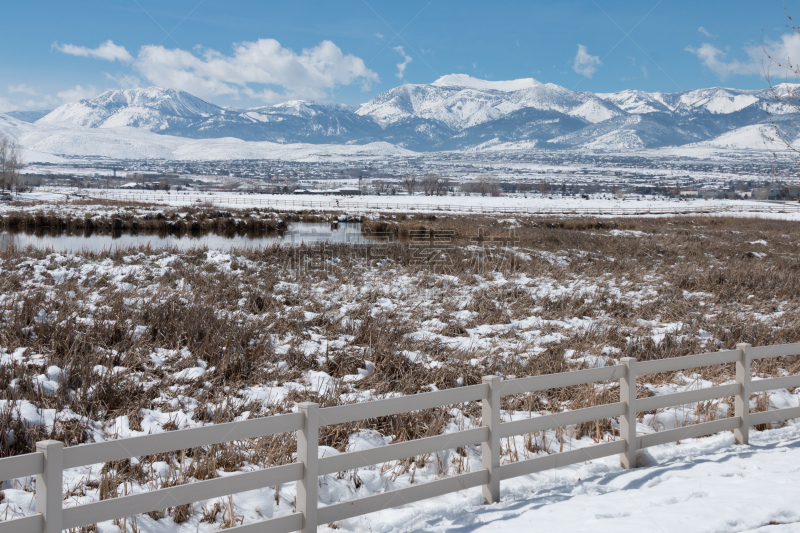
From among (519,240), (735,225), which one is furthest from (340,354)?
(735,225)

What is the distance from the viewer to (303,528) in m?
4.33

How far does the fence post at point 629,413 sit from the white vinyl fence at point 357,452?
0.04 ft

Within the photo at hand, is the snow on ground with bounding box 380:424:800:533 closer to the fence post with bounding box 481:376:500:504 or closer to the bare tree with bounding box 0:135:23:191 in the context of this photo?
the fence post with bounding box 481:376:500:504

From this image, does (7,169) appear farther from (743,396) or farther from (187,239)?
(743,396)

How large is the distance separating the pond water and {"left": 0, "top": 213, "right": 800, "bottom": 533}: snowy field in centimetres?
856

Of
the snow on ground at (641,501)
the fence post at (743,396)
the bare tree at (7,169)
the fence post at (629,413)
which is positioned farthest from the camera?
the bare tree at (7,169)

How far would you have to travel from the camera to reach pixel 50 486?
131 inches

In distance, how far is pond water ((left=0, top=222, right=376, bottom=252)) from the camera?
2766 cm

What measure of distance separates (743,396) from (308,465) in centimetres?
538

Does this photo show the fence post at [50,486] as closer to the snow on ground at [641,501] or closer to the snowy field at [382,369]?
the snowy field at [382,369]

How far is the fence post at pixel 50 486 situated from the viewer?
3312 millimetres

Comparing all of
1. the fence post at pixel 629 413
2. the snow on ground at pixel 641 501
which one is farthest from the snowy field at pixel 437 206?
the snow on ground at pixel 641 501

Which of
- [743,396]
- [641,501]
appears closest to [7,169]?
[743,396]

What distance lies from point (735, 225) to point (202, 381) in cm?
5085
